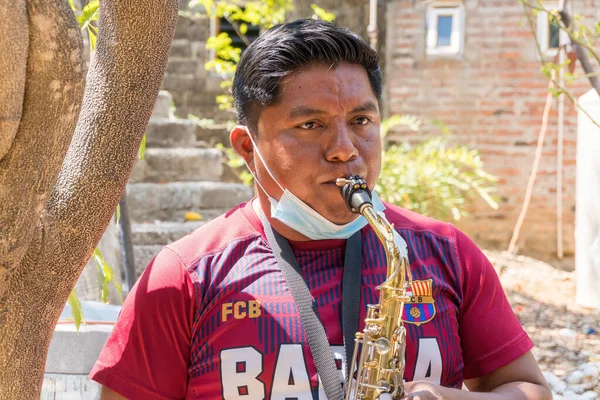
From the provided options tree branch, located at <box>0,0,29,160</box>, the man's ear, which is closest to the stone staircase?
the man's ear

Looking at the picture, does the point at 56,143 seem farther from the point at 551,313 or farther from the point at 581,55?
the point at 551,313

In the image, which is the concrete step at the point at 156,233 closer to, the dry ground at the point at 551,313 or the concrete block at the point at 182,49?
the dry ground at the point at 551,313

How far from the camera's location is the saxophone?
1871 mm

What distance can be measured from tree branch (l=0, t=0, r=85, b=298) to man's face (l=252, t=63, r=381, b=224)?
59 cm

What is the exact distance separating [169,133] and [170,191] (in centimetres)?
72

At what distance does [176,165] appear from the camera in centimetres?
633

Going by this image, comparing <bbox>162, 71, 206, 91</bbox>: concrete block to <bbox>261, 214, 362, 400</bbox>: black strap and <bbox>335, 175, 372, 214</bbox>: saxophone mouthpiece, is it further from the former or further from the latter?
<bbox>335, 175, 372, 214</bbox>: saxophone mouthpiece

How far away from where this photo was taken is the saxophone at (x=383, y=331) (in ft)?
6.14

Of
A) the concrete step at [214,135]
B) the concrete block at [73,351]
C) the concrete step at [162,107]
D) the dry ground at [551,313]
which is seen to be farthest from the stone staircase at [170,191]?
the concrete block at [73,351]

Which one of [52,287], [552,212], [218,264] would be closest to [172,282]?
[218,264]

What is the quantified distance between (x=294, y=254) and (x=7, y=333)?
2.35 ft

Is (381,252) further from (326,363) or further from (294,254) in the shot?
(326,363)

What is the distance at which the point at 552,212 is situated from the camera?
26.2 feet

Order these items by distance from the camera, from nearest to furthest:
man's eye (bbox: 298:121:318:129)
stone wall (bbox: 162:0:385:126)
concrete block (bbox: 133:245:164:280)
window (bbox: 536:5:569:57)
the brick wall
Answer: man's eye (bbox: 298:121:318:129)
concrete block (bbox: 133:245:164:280)
window (bbox: 536:5:569:57)
the brick wall
stone wall (bbox: 162:0:385:126)
